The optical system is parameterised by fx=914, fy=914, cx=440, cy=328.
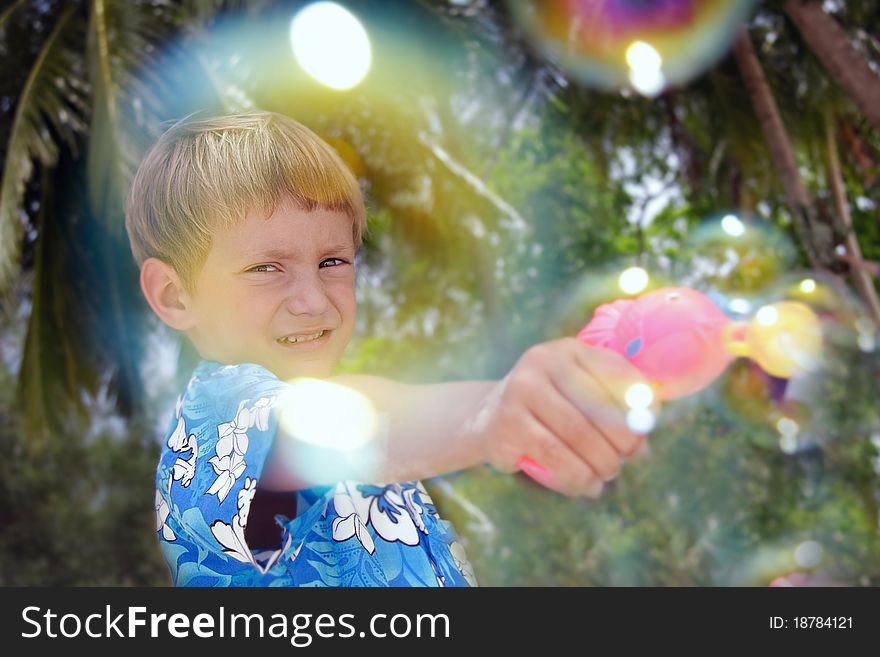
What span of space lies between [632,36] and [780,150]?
38.9 inches

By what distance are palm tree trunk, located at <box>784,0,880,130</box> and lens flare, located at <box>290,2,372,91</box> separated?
203 centimetres

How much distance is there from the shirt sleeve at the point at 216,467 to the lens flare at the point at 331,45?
8.90 feet

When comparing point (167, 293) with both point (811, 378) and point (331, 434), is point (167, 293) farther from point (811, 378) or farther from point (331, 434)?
point (811, 378)

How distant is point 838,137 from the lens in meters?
5.96

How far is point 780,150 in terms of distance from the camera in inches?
176

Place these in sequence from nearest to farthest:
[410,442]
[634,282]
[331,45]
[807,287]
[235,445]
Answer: [410,442] < [235,445] < [634,282] < [807,287] < [331,45]

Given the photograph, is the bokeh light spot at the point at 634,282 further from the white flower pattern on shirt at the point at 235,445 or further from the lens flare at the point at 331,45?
the lens flare at the point at 331,45

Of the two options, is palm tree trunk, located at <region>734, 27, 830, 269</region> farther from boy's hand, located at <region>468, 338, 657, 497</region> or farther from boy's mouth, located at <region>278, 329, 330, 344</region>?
boy's hand, located at <region>468, 338, 657, 497</region>

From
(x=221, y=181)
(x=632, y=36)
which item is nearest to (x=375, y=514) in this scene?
(x=221, y=181)

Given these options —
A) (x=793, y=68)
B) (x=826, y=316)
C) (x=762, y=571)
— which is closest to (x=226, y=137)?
(x=826, y=316)

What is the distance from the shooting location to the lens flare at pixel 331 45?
3740mm

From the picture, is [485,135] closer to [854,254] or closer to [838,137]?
[838,137]

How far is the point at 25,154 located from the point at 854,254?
418cm
